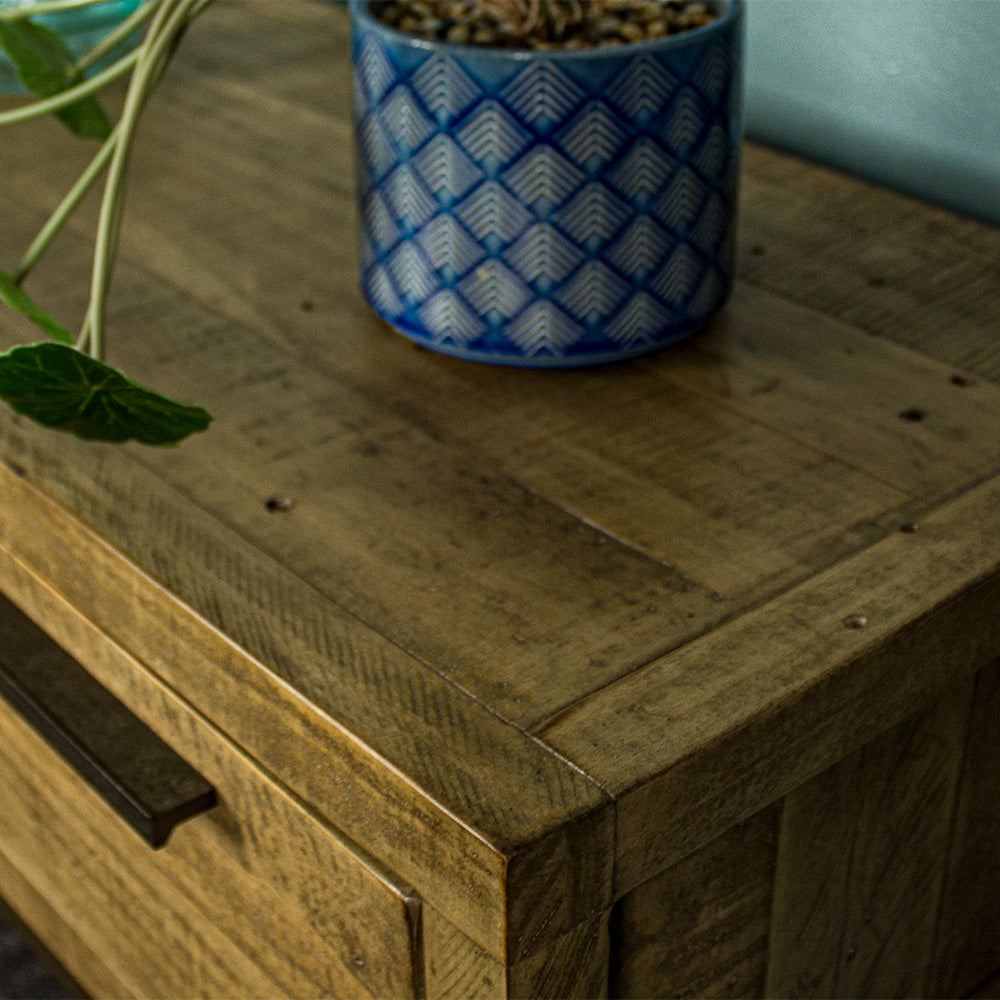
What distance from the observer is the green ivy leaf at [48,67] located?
63 centimetres

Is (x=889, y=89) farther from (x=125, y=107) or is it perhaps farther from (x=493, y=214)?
(x=125, y=107)

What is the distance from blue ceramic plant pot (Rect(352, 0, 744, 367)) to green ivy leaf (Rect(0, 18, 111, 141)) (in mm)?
152

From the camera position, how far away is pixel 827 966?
561 millimetres

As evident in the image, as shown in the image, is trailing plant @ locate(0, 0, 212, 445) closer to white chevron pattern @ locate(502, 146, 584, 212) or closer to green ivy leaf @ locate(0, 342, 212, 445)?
green ivy leaf @ locate(0, 342, 212, 445)

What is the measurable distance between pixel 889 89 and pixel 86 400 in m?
0.55

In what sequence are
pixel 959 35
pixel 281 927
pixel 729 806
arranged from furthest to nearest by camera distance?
pixel 959 35 → pixel 281 927 → pixel 729 806

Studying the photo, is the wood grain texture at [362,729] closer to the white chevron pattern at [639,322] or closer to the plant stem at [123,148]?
the plant stem at [123,148]

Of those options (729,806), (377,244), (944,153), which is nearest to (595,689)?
(729,806)

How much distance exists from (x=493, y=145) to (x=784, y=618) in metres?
0.24

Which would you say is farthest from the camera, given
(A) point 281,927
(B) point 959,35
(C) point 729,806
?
(B) point 959,35

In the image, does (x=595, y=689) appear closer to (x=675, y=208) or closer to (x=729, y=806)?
(x=729, y=806)

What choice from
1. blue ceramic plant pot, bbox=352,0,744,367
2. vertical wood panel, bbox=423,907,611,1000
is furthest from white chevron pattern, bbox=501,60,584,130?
vertical wood panel, bbox=423,907,611,1000

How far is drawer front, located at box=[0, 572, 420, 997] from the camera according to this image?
48cm

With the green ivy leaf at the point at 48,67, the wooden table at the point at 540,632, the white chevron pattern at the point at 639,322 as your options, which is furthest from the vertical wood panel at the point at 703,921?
the green ivy leaf at the point at 48,67
